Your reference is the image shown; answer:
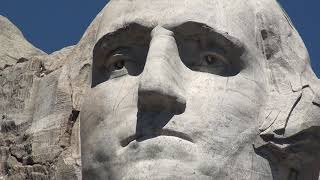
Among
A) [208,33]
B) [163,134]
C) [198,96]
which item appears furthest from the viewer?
[208,33]

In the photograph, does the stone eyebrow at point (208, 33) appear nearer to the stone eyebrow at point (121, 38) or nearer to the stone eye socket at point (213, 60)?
the stone eye socket at point (213, 60)

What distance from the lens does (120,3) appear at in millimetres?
7582

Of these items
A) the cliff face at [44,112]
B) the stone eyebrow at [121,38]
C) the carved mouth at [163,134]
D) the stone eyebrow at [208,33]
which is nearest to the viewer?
the carved mouth at [163,134]

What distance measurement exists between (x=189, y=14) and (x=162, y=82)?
55 centimetres

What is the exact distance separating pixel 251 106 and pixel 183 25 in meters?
0.63

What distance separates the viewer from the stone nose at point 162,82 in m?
6.87

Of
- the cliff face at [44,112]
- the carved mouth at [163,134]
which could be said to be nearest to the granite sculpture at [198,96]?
the carved mouth at [163,134]

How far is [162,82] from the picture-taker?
6879 millimetres

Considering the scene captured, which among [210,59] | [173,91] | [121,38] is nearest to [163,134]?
[173,91]

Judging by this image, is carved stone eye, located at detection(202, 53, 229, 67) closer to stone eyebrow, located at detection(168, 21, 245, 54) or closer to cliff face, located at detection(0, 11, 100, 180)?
stone eyebrow, located at detection(168, 21, 245, 54)

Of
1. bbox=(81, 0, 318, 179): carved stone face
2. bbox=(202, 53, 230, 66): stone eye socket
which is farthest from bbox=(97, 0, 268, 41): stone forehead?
bbox=(202, 53, 230, 66): stone eye socket

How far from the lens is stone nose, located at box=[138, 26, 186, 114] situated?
6.87 meters

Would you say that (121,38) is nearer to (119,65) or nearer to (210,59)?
(119,65)

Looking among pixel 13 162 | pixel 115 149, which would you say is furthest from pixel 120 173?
pixel 13 162
